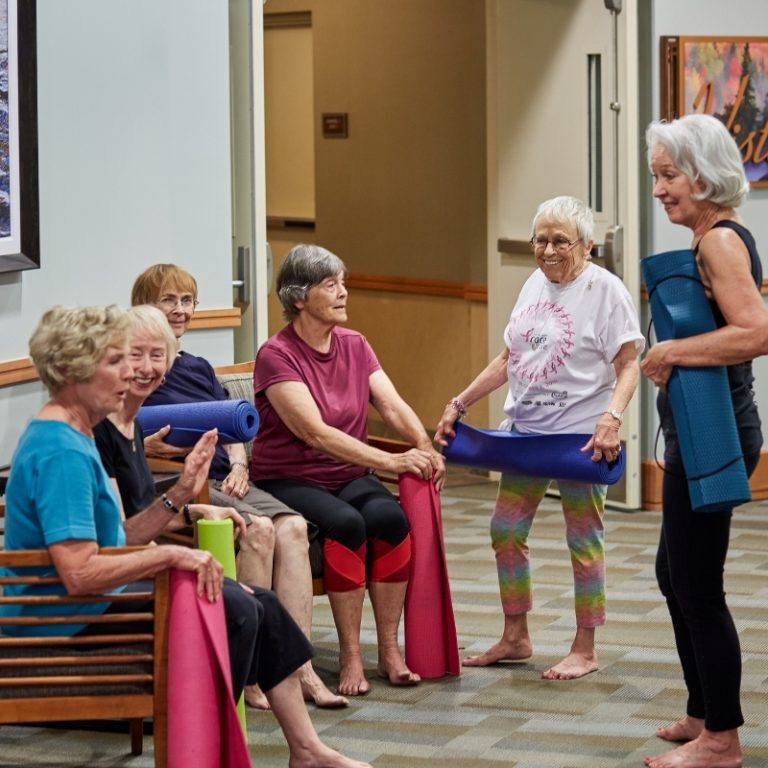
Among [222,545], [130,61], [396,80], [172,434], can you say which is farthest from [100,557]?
[396,80]

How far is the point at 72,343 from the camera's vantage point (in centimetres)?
304

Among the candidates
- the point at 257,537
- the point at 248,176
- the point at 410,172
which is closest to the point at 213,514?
the point at 257,537

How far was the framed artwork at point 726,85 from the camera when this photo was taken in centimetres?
669

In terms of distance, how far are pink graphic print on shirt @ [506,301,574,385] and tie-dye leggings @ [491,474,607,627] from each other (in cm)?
31

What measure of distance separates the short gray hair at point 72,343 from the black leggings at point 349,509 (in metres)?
1.28

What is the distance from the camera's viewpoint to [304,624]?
4.16 metres

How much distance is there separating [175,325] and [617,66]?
9.59 ft

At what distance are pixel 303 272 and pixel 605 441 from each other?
0.98m

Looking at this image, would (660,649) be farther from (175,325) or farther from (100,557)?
(100,557)

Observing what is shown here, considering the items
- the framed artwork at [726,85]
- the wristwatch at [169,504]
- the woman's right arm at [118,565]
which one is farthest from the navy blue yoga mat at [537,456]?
the framed artwork at [726,85]

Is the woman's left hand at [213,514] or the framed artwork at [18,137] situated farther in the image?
the framed artwork at [18,137]

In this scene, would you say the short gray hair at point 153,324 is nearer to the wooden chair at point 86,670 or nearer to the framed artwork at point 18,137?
the wooden chair at point 86,670

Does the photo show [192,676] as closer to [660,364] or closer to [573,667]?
[660,364]

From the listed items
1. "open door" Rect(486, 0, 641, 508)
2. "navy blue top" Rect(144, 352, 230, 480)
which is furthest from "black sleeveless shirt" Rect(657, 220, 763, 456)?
"open door" Rect(486, 0, 641, 508)
